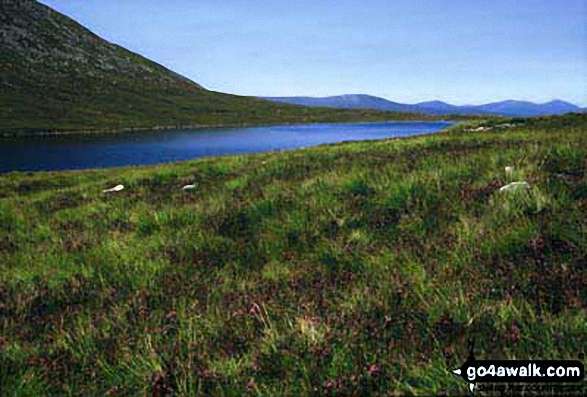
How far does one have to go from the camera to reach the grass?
120 inches

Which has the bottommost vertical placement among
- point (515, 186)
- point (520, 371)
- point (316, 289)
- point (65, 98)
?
point (316, 289)

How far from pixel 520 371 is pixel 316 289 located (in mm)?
2231

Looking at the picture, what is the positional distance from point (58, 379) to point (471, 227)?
4.54 metres

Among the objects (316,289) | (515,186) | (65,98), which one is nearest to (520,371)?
(316,289)

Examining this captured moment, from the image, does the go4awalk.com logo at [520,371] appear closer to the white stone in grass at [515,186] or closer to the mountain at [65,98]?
the white stone in grass at [515,186]

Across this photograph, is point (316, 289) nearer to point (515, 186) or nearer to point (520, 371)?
point (520, 371)

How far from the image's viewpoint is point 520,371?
2.58 m

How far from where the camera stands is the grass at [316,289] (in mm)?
3037

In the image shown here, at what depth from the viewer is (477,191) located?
6426mm

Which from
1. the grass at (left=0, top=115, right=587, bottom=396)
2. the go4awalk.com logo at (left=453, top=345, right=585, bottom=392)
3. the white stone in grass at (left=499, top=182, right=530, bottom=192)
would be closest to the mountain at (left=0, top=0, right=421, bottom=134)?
the grass at (left=0, top=115, right=587, bottom=396)

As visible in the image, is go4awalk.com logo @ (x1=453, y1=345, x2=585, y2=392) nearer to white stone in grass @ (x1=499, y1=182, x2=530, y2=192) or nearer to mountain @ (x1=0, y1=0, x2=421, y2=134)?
white stone in grass @ (x1=499, y1=182, x2=530, y2=192)

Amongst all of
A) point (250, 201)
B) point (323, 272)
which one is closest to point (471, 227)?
point (323, 272)

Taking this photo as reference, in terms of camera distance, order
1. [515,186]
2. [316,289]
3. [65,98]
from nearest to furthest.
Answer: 1. [316,289]
2. [515,186]
3. [65,98]

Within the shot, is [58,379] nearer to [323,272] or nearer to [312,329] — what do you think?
[312,329]
